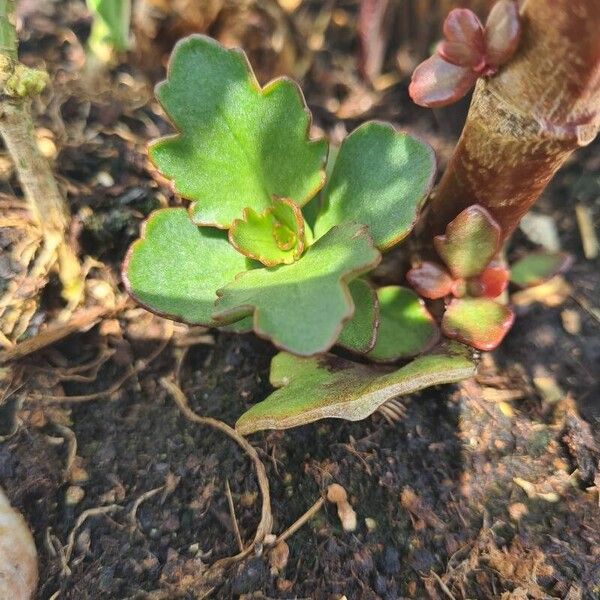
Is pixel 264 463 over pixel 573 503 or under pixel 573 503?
under

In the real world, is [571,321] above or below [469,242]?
below

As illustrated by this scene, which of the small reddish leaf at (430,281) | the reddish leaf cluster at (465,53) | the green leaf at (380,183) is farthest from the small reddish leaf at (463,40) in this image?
the small reddish leaf at (430,281)

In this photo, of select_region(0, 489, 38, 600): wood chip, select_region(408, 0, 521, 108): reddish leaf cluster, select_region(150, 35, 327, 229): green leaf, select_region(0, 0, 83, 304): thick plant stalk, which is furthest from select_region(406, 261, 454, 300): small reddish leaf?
select_region(0, 489, 38, 600): wood chip

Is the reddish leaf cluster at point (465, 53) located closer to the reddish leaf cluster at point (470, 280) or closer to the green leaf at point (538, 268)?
the reddish leaf cluster at point (470, 280)

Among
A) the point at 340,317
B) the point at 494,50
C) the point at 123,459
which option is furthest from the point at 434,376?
the point at 123,459

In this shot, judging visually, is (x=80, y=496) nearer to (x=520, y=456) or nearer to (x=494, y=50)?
(x=520, y=456)

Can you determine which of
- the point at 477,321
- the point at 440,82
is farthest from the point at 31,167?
the point at 477,321

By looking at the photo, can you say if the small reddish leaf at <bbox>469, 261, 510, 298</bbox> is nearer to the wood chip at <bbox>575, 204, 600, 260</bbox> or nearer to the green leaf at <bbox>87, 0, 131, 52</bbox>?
the wood chip at <bbox>575, 204, 600, 260</bbox>

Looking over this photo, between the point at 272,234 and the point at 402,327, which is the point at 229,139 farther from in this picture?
the point at 402,327
